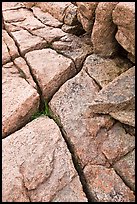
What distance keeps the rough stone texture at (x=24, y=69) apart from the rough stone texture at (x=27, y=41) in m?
0.30

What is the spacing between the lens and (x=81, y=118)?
20.8 ft

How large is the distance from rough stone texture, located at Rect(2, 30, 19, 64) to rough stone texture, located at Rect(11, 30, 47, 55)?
125 millimetres

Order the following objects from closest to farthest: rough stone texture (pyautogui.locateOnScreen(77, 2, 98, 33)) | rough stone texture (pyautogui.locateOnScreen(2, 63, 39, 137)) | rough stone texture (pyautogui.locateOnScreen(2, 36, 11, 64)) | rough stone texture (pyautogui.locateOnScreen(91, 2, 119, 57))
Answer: rough stone texture (pyautogui.locateOnScreen(2, 63, 39, 137)) < rough stone texture (pyautogui.locateOnScreen(91, 2, 119, 57)) < rough stone texture (pyautogui.locateOnScreen(77, 2, 98, 33)) < rough stone texture (pyautogui.locateOnScreen(2, 36, 11, 64))

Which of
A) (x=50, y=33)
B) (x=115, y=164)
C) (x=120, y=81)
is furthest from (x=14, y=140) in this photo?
(x=50, y=33)

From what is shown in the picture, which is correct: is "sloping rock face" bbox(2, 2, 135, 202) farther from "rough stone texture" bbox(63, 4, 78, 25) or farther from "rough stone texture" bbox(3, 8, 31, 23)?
"rough stone texture" bbox(3, 8, 31, 23)

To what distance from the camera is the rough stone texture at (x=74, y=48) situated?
288 inches

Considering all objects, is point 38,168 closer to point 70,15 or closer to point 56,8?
point 70,15

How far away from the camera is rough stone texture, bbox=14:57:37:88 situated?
→ 6990 mm

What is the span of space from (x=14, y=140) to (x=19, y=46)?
8.34 feet

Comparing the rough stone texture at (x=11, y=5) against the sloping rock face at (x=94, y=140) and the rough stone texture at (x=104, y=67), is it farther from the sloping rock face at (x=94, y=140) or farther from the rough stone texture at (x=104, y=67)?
the sloping rock face at (x=94, y=140)

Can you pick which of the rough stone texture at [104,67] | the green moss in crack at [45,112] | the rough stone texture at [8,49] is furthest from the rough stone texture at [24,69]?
the rough stone texture at [104,67]

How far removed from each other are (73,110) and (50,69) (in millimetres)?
1125

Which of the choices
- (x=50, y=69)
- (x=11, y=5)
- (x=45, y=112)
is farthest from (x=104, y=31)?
(x=11, y=5)

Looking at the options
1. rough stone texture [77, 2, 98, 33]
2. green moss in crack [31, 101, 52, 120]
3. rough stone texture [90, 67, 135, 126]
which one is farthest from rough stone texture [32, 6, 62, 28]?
rough stone texture [90, 67, 135, 126]
